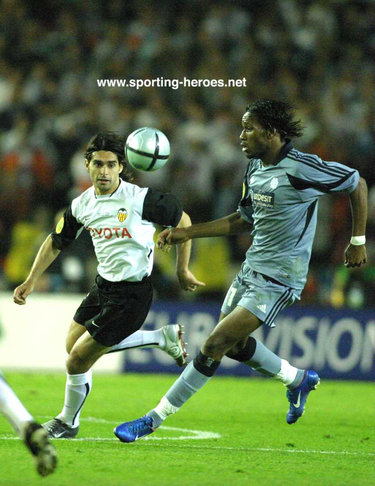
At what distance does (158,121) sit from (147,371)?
12.4ft

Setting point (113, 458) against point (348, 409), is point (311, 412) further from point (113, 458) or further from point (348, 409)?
point (113, 458)

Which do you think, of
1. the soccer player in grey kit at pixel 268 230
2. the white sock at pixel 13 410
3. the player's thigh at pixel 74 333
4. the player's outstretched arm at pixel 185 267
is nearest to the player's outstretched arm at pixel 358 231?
the soccer player in grey kit at pixel 268 230

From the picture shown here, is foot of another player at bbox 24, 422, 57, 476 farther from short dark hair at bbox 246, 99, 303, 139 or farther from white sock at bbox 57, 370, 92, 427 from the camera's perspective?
short dark hair at bbox 246, 99, 303, 139

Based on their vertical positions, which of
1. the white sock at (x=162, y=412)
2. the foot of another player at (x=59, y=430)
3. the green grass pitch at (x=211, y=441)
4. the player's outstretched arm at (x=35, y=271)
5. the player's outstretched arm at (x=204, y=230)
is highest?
the player's outstretched arm at (x=204, y=230)

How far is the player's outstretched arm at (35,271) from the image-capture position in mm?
6711

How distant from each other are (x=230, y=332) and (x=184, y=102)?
836 centimetres

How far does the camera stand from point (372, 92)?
13.9 m

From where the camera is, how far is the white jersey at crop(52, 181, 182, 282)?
21.9ft

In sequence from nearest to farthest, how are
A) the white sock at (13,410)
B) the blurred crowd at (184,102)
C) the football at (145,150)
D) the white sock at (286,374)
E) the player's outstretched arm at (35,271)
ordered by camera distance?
the white sock at (13,410) → the player's outstretched arm at (35,271) → the football at (145,150) → the white sock at (286,374) → the blurred crowd at (184,102)

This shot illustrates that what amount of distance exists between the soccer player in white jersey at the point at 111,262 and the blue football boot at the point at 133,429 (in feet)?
1.66

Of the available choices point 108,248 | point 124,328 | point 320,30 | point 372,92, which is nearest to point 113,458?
point 124,328

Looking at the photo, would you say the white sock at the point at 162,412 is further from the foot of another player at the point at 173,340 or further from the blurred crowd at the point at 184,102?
the blurred crowd at the point at 184,102

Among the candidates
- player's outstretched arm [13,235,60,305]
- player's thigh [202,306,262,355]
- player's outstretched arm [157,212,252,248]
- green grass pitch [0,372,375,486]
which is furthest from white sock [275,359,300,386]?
player's outstretched arm [13,235,60,305]

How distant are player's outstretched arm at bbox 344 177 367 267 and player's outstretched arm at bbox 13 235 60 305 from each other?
2.07m
